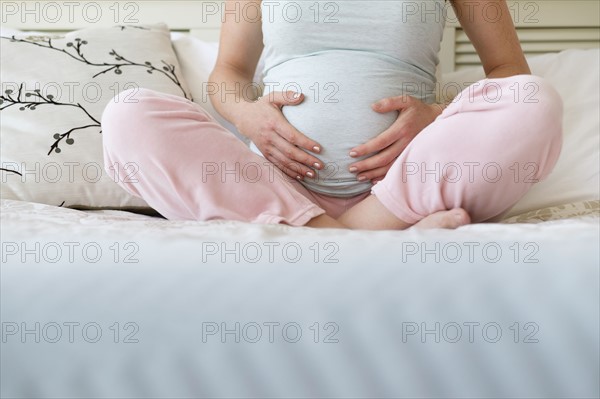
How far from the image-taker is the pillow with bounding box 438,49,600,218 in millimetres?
1169

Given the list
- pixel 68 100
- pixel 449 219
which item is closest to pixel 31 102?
pixel 68 100

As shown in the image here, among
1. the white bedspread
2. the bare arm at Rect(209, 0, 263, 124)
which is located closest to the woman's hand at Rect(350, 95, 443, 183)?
the bare arm at Rect(209, 0, 263, 124)

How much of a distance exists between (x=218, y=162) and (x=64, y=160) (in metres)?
0.41

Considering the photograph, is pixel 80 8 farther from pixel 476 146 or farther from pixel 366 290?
pixel 366 290

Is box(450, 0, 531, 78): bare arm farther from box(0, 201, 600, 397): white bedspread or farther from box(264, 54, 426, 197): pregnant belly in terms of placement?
box(0, 201, 600, 397): white bedspread

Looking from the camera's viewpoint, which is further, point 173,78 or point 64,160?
point 173,78

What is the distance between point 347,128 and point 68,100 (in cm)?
53

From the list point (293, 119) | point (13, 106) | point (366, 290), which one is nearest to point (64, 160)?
point (13, 106)

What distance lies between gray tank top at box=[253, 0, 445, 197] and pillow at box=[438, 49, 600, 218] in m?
0.24

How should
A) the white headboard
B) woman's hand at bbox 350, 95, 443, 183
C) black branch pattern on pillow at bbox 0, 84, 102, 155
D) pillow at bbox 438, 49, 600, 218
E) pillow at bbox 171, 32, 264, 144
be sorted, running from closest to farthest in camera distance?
woman's hand at bbox 350, 95, 443, 183, pillow at bbox 438, 49, 600, 218, black branch pattern on pillow at bbox 0, 84, 102, 155, pillow at bbox 171, 32, 264, 144, the white headboard

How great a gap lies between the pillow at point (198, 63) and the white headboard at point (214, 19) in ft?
0.64

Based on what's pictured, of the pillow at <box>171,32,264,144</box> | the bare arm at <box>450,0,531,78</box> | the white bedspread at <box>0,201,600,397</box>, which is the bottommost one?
the white bedspread at <box>0,201,600,397</box>

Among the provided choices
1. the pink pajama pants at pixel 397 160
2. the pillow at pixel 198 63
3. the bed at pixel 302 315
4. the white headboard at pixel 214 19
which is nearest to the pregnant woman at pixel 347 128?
the pink pajama pants at pixel 397 160

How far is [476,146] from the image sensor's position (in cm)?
84
